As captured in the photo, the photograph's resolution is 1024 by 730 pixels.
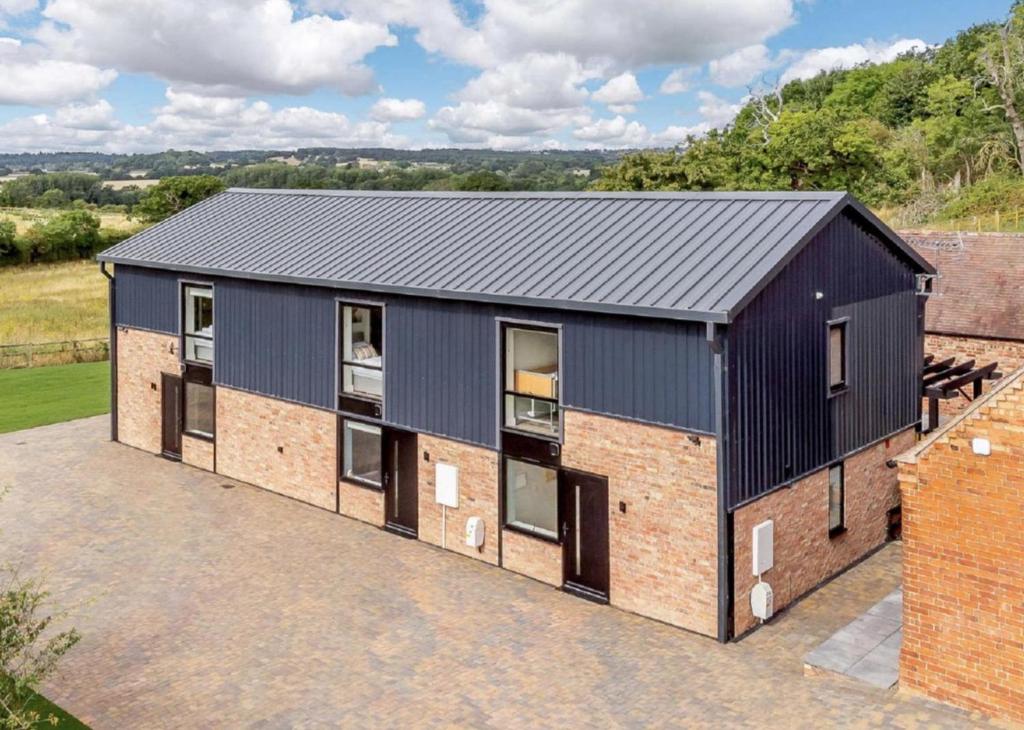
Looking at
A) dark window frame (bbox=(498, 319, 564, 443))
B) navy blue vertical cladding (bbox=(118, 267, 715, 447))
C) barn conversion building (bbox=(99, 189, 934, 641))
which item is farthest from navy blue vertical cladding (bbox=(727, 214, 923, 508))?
dark window frame (bbox=(498, 319, 564, 443))

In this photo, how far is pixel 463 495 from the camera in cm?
1568

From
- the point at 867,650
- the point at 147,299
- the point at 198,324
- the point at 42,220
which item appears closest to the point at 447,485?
the point at 867,650

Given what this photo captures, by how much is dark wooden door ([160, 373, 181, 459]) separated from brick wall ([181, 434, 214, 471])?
1.07 ft

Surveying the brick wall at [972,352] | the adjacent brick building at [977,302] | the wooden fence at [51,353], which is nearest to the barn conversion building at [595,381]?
the brick wall at [972,352]

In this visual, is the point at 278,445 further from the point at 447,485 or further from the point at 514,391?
the point at 514,391

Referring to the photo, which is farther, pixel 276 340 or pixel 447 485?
pixel 276 340

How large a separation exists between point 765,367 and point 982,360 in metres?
13.1

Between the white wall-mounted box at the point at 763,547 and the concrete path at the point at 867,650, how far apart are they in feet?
4.06

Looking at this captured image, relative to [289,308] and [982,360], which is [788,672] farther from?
[982,360]

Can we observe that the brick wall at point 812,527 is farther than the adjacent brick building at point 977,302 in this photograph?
No

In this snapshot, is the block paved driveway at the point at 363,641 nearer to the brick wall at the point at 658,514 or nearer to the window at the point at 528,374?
the brick wall at the point at 658,514

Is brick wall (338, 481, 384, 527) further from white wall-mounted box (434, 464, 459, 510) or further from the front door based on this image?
the front door

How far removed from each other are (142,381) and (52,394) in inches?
336

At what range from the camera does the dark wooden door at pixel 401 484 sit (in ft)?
54.1
